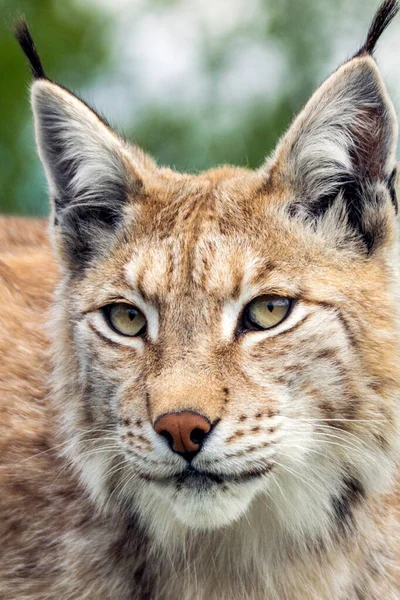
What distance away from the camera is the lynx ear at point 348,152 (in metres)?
3.43

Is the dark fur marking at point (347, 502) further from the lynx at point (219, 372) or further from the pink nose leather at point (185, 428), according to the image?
the pink nose leather at point (185, 428)

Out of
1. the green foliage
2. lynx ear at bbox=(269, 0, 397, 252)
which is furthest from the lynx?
the green foliage

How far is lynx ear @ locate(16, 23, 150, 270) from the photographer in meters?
3.82

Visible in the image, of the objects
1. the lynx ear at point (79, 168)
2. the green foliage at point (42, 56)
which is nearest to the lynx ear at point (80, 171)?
the lynx ear at point (79, 168)

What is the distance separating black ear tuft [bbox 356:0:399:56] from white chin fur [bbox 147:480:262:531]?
165cm

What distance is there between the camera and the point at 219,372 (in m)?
3.14

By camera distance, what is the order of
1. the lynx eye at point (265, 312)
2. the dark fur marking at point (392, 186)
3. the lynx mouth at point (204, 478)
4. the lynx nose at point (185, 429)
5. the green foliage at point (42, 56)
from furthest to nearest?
1. the green foliage at point (42, 56)
2. the dark fur marking at point (392, 186)
3. the lynx eye at point (265, 312)
4. the lynx mouth at point (204, 478)
5. the lynx nose at point (185, 429)

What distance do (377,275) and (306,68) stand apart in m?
12.4

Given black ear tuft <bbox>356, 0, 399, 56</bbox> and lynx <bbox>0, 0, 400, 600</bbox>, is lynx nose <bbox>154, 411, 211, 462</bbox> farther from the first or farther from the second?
black ear tuft <bbox>356, 0, 399, 56</bbox>

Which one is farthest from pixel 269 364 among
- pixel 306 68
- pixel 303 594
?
pixel 306 68

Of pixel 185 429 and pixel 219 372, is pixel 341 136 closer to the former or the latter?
pixel 219 372

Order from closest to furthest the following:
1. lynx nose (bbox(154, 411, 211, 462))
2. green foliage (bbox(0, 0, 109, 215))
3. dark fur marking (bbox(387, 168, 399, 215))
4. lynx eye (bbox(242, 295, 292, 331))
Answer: lynx nose (bbox(154, 411, 211, 462)) < lynx eye (bbox(242, 295, 292, 331)) < dark fur marking (bbox(387, 168, 399, 215)) < green foliage (bbox(0, 0, 109, 215))

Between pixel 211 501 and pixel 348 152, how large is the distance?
146 centimetres

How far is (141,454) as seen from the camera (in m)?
3.19
